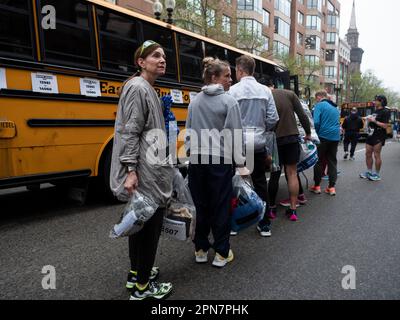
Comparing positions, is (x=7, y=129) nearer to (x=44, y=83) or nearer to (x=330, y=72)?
(x=44, y=83)

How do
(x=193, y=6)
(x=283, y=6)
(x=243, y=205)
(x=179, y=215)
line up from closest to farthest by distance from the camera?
(x=179, y=215), (x=243, y=205), (x=193, y=6), (x=283, y=6)

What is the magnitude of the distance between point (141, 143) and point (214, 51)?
553 cm

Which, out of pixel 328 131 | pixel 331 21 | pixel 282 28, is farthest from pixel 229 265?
pixel 331 21

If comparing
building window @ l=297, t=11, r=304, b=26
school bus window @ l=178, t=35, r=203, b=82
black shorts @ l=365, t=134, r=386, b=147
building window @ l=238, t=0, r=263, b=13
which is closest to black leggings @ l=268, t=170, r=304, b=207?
school bus window @ l=178, t=35, r=203, b=82

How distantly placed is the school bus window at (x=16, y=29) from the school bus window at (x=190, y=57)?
9.54ft

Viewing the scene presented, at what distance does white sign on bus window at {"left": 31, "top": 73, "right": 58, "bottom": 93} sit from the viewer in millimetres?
4219

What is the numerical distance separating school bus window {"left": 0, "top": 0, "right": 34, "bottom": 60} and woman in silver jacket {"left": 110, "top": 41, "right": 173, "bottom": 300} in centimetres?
234

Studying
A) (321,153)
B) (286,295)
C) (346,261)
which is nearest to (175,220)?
(286,295)

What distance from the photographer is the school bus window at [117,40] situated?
507 centimetres

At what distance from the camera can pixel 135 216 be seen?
235 centimetres

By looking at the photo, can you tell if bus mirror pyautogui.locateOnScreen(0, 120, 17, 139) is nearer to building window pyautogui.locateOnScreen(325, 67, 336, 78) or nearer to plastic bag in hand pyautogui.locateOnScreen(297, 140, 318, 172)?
plastic bag in hand pyautogui.locateOnScreen(297, 140, 318, 172)

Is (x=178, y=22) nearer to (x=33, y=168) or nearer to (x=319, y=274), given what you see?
(x=33, y=168)

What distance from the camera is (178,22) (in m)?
17.2

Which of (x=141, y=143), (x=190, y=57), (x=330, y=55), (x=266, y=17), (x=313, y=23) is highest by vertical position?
(x=313, y=23)
